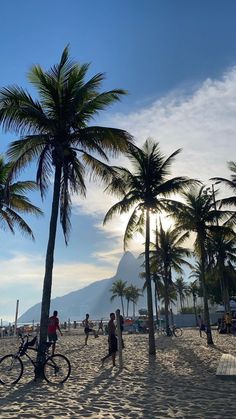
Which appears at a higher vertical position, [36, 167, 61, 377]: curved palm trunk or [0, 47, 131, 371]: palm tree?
[0, 47, 131, 371]: palm tree

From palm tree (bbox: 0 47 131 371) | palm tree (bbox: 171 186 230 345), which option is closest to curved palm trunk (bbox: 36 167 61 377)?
palm tree (bbox: 0 47 131 371)

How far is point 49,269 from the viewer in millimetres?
13297

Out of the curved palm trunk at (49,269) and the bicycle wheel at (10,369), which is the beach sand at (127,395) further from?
the curved palm trunk at (49,269)

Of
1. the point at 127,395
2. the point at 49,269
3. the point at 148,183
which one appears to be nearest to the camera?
the point at 127,395

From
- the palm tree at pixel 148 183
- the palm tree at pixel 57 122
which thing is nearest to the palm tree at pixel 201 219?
the palm tree at pixel 148 183

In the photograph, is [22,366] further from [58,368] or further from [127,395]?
[127,395]

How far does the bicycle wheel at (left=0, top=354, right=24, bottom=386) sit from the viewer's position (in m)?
11.7

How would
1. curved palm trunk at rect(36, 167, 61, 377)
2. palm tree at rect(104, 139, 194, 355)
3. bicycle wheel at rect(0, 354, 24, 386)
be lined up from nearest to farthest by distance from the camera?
1. bicycle wheel at rect(0, 354, 24, 386)
2. curved palm trunk at rect(36, 167, 61, 377)
3. palm tree at rect(104, 139, 194, 355)

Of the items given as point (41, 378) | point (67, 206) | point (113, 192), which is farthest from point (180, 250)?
point (41, 378)

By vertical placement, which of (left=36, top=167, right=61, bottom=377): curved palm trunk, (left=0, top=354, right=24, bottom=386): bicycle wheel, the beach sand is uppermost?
(left=36, top=167, right=61, bottom=377): curved palm trunk

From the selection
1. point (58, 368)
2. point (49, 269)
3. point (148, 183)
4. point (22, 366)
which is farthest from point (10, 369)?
point (148, 183)

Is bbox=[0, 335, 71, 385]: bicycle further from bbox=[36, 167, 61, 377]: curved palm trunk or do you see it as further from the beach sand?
bbox=[36, 167, 61, 377]: curved palm trunk

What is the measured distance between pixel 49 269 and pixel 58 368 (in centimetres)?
286

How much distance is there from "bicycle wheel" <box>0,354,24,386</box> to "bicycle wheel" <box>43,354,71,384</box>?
73cm
